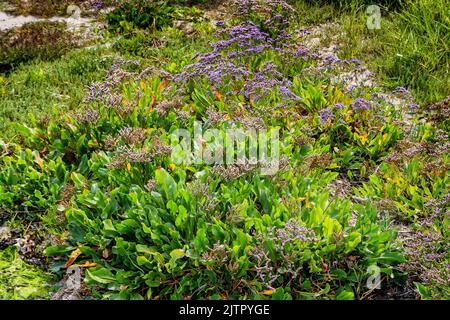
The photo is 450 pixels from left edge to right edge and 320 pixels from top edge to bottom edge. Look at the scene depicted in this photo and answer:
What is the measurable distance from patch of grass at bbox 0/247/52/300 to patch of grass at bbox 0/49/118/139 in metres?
1.72

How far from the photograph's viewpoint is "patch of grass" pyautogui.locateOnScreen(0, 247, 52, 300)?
12.2ft

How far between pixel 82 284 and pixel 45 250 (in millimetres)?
398

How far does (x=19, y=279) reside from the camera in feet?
12.6

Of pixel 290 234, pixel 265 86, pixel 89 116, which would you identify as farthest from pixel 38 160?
pixel 290 234

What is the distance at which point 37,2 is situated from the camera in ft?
27.7

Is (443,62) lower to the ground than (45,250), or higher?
higher

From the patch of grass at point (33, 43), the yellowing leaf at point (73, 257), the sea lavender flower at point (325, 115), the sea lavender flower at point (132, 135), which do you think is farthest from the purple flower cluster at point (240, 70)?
the patch of grass at point (33, 43)

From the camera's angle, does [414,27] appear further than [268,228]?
Yes

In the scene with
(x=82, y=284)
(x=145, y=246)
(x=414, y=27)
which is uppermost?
(x=414, y=27)

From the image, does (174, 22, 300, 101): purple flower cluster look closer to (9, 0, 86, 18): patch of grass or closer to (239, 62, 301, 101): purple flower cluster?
(239, 62, 301, 101): purple flower cluster

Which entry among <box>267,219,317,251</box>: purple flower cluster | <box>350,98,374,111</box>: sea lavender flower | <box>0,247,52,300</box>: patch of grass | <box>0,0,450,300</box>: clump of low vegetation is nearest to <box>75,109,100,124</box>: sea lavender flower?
<box>0,0,450,300</box>: clump of low vegetation

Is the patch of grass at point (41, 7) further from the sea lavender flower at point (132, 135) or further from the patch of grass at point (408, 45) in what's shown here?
the sea lavender flower at point (132, 135)
